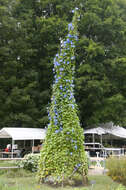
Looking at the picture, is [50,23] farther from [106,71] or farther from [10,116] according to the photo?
[10,116]

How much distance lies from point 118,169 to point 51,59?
14.2 metres

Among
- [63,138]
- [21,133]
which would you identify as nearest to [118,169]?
[63,138]

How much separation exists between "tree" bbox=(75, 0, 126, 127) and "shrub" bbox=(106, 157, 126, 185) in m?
11.2

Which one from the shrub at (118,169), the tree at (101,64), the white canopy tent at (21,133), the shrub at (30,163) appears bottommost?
the shrub at (30,163)

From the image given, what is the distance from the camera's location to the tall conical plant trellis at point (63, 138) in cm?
611

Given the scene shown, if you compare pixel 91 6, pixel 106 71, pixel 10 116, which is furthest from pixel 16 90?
pixel 91 6

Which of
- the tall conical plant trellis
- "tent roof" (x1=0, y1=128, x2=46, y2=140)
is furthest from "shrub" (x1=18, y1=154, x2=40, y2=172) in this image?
"tent roof" (x1=0, y1=128, x2=46, y2=140)

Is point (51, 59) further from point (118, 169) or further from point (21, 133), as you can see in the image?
point (118, 169)

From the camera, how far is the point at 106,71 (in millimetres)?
20469

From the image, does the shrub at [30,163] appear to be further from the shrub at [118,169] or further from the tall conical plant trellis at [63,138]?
the shrub at [118,169]

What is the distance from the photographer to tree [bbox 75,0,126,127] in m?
18.4

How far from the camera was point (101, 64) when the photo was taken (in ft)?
63.8

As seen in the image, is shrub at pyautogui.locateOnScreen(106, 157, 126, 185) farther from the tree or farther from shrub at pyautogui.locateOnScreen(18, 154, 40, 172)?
the tree

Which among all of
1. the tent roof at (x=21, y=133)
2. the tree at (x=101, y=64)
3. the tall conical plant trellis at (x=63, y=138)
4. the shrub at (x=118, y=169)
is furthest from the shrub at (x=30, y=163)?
the tree at (x=101, y=64)
